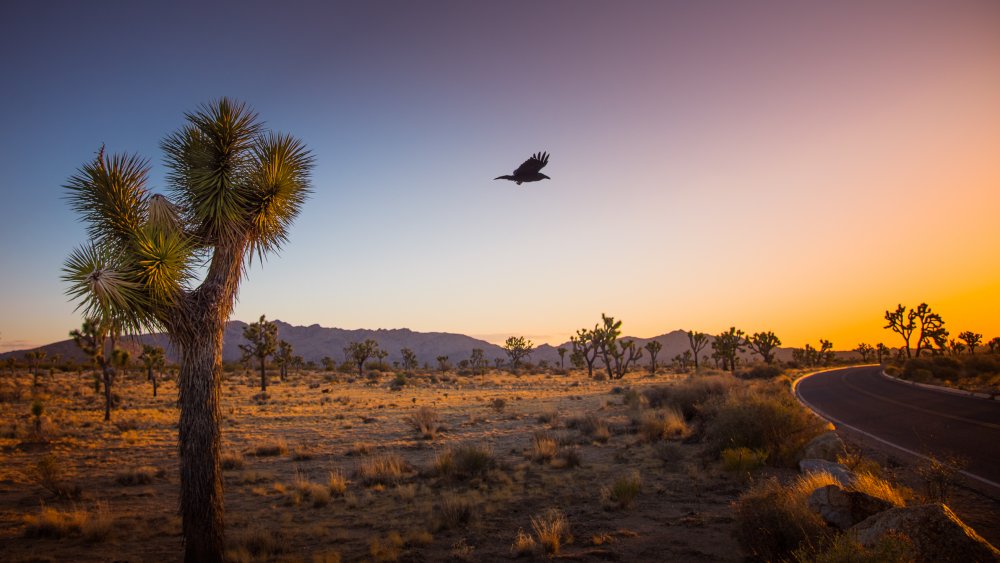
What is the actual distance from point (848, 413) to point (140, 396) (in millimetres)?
44462

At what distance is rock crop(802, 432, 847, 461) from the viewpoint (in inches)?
396

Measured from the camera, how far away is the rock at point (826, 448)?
10.1 meters

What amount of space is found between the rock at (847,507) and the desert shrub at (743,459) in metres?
5.08

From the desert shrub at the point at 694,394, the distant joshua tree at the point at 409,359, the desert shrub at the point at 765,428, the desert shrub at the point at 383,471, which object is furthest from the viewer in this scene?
the distant joshua tree at the point at 409,359

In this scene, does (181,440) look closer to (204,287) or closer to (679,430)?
(204,287)

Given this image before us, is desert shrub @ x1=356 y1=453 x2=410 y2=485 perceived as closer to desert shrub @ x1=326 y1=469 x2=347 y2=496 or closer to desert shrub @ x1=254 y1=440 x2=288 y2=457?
desert shrub @ x1=326 y1=469 x2=347 y2=496

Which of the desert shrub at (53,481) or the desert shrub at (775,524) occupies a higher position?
the desert shrub at (775,524)

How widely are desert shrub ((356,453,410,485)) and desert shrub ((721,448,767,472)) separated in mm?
8596

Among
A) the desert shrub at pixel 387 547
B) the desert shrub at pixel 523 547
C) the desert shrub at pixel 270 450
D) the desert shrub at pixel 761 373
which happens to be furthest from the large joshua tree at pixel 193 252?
the desert shrub at pixel 761 373

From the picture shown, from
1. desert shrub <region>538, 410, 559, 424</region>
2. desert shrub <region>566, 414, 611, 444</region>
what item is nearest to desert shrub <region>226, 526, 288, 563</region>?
desert shrub <region>566, 414, 611, 444</region>

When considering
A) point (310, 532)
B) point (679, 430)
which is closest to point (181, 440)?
point (310, 532)

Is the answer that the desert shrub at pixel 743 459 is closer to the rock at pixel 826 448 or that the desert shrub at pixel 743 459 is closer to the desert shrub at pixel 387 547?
the rock at pixel 826 448

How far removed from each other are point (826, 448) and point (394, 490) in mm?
10357

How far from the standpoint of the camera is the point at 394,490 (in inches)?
455
